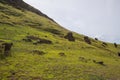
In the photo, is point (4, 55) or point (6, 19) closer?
point (4, 55)

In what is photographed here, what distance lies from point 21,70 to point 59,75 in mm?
8312

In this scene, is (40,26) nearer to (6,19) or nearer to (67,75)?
(6,19)

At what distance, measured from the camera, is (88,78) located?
168 feet

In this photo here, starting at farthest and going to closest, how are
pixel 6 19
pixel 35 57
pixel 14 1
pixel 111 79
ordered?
pixel 14 1 → pixel 6 19 → pixel 35 57 → pixel 111 79

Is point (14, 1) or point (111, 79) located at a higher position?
point (14, 1)

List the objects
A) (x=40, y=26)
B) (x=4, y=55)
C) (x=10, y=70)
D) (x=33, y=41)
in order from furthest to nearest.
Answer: (x=40, y=26) < (x=33, y=41) < (x=4, y=55) < (x=10, y=70)

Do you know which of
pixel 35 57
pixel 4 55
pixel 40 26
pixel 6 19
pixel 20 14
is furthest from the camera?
pixel 20 14

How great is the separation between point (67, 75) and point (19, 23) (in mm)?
71748

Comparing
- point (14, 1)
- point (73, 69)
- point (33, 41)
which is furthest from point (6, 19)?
point (73, 69)

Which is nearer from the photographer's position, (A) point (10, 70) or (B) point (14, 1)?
(A) point (10, 70)

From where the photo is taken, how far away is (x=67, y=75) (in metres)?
51.0

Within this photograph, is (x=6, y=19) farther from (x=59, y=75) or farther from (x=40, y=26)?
(x=59, y=75)

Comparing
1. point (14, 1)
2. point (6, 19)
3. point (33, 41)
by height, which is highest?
point (14, 1)

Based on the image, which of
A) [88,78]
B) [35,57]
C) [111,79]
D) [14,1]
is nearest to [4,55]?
[35,57]
